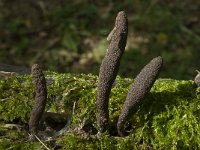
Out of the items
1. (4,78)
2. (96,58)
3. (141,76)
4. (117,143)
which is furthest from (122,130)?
(96,58)

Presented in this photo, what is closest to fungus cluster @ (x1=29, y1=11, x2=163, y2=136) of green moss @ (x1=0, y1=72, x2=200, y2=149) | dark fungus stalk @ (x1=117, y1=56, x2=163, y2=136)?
dark fungus stalk @ (x1=117, y1=56, x2=163, y2=136)

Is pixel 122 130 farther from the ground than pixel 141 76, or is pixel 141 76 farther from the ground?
pixel 141 76

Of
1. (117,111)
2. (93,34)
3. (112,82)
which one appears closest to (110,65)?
(112,82)

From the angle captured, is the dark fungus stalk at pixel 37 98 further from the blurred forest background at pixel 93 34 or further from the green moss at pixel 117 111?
the blurred forest background at pixel 93 34

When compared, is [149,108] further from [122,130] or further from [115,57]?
[115,57]

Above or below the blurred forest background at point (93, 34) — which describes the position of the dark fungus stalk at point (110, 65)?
below

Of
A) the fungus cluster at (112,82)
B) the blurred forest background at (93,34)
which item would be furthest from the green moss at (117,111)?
the blurred forest background at (93,34)
